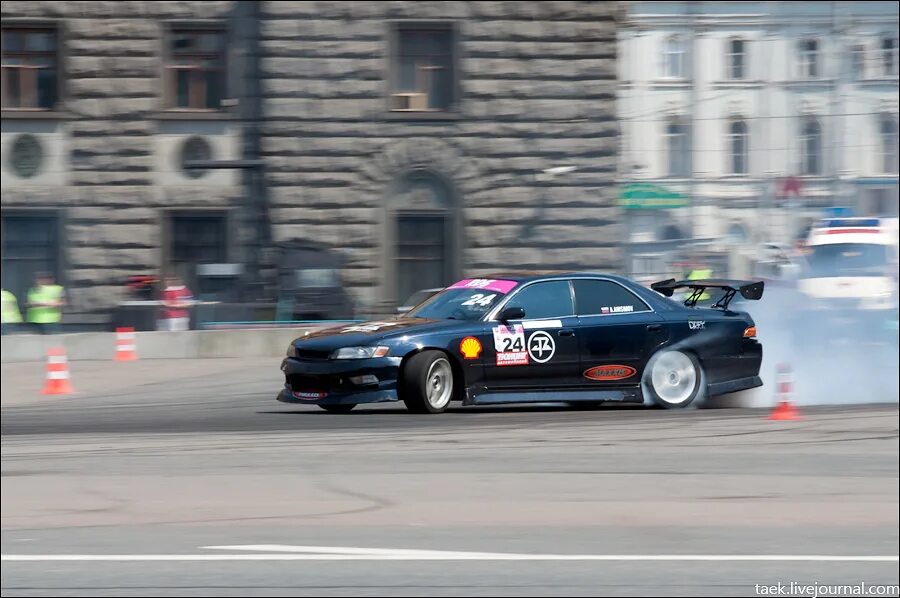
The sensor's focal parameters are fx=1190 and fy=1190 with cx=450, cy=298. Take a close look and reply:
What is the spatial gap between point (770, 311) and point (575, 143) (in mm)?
570

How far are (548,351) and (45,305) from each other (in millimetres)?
1219

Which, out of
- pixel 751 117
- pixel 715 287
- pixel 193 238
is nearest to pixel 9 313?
pixel 193 238

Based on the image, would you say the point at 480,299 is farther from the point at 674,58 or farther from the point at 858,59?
the point at 858,59

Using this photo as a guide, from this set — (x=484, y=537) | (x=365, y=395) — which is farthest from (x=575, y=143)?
(x=484, y=537)

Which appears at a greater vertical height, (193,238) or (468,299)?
(193,238)

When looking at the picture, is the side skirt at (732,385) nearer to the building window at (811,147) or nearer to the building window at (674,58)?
the building window at (811,147)

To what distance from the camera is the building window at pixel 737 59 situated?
219 cm

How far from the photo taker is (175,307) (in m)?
2.52

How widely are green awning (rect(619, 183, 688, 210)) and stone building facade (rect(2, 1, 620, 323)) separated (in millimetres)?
34

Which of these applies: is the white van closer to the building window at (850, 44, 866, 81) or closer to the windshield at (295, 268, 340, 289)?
the building window at (850, 44, 866, 81)

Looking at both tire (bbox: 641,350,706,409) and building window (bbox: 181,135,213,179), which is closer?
tire (bbox: 641,350,706,409)

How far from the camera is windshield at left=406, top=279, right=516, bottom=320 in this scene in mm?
2338

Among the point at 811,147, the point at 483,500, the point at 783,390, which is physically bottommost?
the point at 483,500

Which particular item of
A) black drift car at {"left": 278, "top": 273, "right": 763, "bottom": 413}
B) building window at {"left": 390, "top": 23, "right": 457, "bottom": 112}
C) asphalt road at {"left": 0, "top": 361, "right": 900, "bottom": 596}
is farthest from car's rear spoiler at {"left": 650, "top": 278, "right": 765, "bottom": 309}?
asphalt road at {"left": 0, "top": 361, "right": 900, "bottom": 596}
